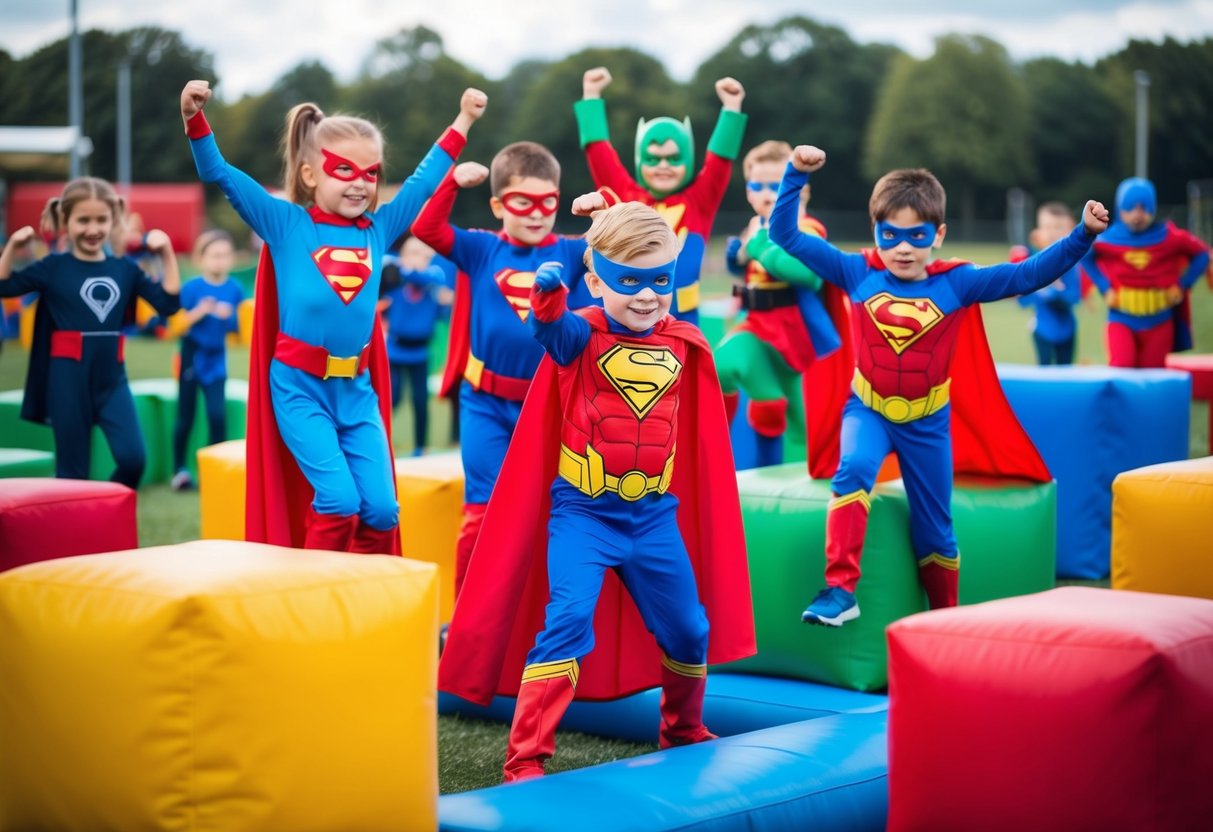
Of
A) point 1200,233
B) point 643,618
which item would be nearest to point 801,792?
point 643,618

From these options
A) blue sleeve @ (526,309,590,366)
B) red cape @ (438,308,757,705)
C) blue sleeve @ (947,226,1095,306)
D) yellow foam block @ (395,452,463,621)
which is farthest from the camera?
yellow foam block @ (395,452,463,621)

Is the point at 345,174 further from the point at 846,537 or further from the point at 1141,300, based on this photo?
the point at 1141,300

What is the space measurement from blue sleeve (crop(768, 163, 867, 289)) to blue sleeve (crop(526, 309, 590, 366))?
51.6 inches

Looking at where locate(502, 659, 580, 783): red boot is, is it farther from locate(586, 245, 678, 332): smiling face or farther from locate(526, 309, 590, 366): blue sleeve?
locate(586, 245, 678, 332): smiling face

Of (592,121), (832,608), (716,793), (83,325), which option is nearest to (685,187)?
(592,121)

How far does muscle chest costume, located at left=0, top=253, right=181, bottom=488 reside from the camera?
23.4 feet

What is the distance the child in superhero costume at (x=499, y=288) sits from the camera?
5.95 metres

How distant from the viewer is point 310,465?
518 cm

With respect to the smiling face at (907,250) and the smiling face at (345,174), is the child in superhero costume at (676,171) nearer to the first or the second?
the smiling face at (907,250)

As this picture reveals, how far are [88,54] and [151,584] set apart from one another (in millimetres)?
52429

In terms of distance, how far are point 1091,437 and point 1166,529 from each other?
2815 millimetres

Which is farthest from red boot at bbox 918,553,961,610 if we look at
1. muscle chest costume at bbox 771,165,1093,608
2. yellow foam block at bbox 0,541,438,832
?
yellow foam block at bbox 0,541,438,832

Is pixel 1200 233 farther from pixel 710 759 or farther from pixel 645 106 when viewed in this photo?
pixel 645 106

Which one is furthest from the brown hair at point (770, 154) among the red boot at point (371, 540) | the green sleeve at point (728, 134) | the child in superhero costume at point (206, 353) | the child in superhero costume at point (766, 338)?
the child in superhero costume at point (206, 353)
